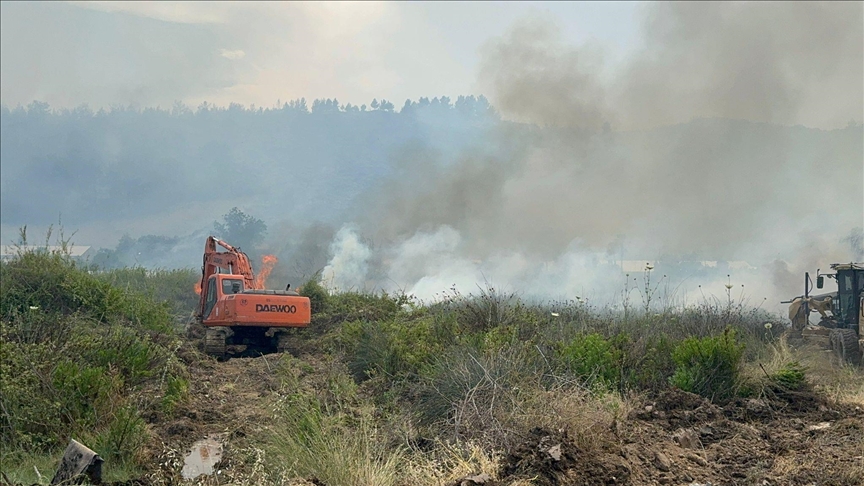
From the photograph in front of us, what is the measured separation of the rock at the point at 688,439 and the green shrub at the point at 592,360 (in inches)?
75.1

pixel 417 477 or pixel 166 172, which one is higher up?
pixel 166 172

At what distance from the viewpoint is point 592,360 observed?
1102cm

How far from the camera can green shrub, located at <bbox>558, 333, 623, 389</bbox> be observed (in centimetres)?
1080

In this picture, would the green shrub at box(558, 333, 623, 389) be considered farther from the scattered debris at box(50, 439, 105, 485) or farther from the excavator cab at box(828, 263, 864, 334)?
the excavator cab at box(828, 263, 864, 334)

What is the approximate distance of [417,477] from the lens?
6.93 metres

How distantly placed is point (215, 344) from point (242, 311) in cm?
122

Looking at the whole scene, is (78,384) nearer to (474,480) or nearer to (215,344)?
(474,480)

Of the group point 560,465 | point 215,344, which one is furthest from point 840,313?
point 215,344

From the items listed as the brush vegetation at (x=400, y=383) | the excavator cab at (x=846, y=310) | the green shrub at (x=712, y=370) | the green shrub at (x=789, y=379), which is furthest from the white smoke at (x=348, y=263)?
the green shrub at (x=789, y=379)

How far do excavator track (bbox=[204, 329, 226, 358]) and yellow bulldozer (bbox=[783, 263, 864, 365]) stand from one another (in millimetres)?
13576

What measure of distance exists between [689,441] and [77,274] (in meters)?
14.6

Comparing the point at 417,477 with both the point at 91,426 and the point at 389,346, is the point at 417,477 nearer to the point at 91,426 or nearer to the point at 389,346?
the point at 91,426

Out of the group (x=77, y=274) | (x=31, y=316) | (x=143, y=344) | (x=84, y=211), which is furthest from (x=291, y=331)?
(x=84, y=211)

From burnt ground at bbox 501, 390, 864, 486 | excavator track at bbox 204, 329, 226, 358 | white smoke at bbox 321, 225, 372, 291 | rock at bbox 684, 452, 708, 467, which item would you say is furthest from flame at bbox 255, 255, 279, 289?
rock at bbox 684, 452, 708, 467
